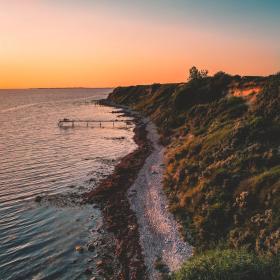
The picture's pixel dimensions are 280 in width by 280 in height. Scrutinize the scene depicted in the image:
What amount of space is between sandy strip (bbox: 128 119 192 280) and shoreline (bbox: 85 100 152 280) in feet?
1.91

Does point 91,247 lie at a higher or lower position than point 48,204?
higher

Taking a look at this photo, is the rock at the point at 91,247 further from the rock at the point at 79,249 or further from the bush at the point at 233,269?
the bush at the point at 233,269

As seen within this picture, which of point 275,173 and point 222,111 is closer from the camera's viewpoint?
point 275,173

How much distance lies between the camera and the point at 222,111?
2362 inches

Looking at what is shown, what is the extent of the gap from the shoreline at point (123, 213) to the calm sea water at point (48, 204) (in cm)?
166

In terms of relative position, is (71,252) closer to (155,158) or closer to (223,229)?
(223,229)

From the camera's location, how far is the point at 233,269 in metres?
16.3

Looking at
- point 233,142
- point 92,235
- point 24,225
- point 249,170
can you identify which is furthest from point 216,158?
point 24,225

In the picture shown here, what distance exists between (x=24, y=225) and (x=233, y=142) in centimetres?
2390

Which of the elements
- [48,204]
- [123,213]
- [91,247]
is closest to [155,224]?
[123,213]

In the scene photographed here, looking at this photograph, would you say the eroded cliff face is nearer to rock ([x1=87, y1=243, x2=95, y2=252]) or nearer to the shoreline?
the shoreline

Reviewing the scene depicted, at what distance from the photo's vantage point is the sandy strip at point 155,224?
25.2 meters

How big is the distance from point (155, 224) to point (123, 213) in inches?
184

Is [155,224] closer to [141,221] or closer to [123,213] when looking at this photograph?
[141,221]
